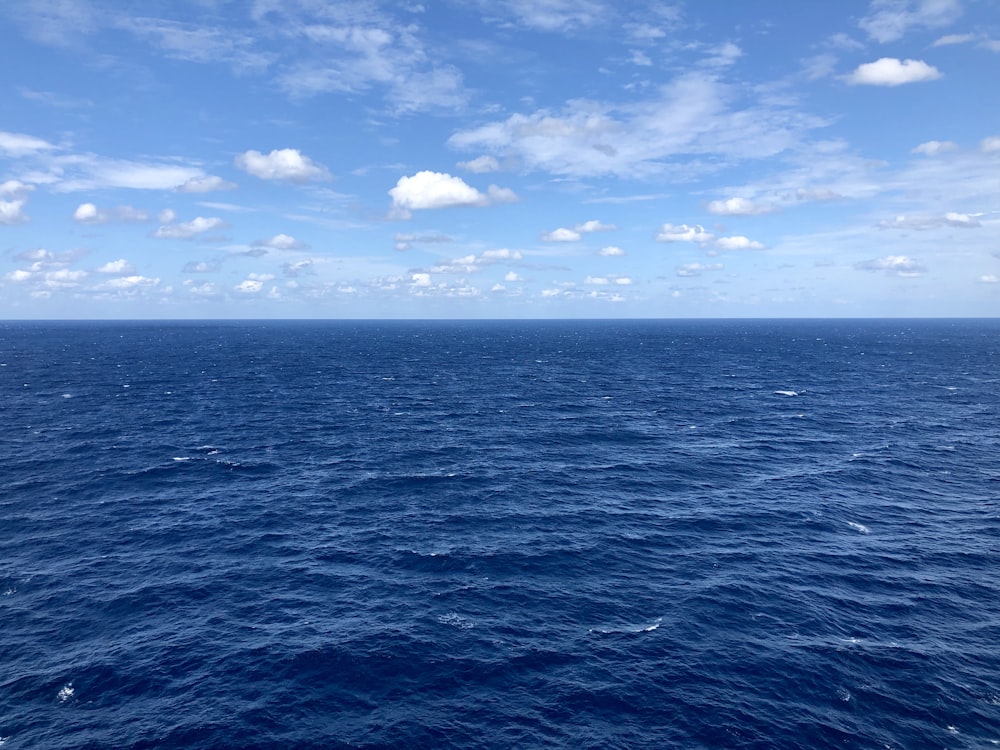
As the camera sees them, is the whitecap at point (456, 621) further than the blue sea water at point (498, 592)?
Yes

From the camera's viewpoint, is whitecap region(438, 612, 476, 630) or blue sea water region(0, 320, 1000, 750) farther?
whitecap region(438, 612, 476, 630)

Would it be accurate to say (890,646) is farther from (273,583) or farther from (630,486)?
(273,583)

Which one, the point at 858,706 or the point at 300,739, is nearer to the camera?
the point at 300,739

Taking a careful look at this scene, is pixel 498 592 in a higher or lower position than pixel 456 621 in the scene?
higher

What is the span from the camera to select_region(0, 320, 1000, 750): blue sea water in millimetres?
52094

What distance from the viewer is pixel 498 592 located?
7169 centimetres

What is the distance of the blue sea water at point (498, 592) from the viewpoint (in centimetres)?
5209

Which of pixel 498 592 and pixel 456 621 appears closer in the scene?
pixel 456 621

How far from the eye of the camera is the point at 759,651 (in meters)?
60.5

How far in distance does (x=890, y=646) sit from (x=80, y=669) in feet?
258

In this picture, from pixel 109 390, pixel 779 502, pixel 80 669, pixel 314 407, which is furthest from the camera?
pixel 109 390

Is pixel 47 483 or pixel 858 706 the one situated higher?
pixel 47 483

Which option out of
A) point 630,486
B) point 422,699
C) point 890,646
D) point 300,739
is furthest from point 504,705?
point 630,486

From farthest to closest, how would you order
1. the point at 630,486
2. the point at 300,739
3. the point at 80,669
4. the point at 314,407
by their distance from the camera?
the point at 314,407
the point at 630,486
the point at 80,669
the point at 300,739
